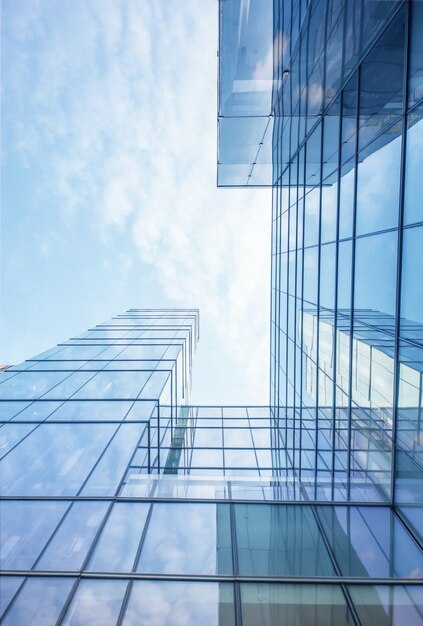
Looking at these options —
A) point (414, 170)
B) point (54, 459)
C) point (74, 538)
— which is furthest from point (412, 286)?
point (54, 459)

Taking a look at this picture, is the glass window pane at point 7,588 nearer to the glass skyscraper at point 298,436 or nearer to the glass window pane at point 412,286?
the glass skyscraper at point 298,436

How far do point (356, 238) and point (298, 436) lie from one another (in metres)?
8.91

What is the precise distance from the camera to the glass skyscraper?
7.89 metres

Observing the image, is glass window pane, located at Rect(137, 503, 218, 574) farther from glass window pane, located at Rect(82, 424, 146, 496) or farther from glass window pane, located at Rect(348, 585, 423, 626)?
glass window pane, located at Rect(348, 585, 423, 626)

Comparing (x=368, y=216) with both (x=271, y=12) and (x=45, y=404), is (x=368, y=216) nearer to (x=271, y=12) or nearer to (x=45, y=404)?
(x=271, y=12)

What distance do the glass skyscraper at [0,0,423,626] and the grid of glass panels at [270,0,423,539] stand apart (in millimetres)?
58

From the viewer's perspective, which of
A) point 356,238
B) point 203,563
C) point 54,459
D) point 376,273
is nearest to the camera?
point 203,563

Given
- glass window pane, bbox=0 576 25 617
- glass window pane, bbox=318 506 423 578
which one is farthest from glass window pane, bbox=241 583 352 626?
glass window pane, bbox=0 576 25 617

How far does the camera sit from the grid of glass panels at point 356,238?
845 centimetres

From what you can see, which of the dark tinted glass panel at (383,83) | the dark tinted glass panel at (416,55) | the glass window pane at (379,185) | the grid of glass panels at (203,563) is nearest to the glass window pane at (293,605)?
the grid of glass panels at (203,563)

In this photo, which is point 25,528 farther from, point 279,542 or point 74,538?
point 279,542

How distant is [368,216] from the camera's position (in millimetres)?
10367

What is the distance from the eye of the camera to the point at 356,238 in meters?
11.2

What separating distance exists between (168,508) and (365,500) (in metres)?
4.88
